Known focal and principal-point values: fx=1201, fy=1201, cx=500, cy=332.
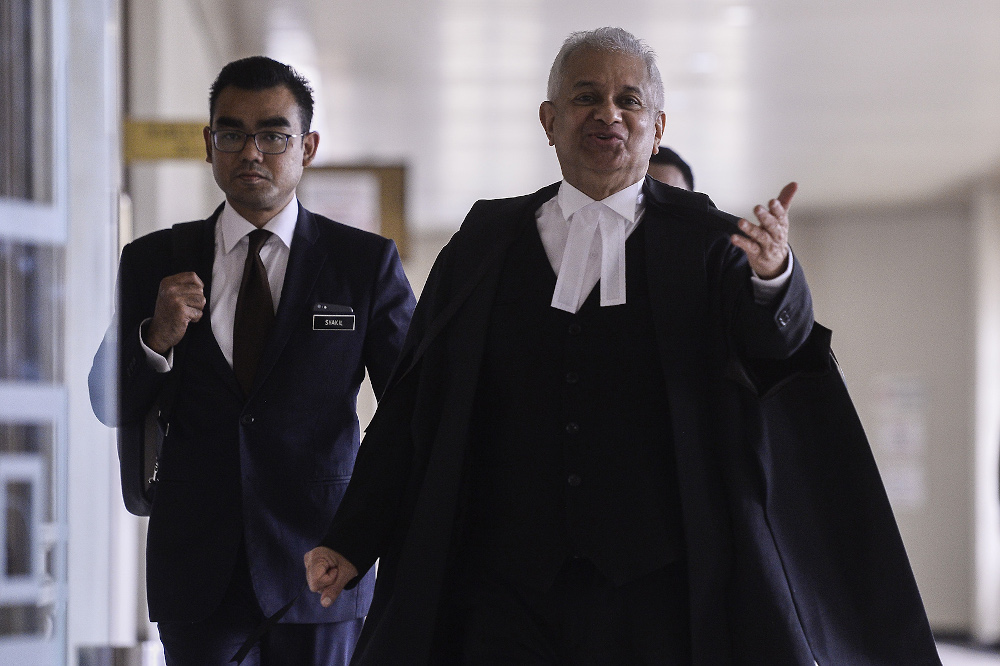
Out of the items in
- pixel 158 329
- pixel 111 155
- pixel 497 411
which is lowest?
pixel 497 411

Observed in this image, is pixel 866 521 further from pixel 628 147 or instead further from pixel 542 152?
pixel 542 152

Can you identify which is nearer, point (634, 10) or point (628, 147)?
point (628, 147)

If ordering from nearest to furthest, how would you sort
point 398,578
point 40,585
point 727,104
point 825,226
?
point 40,585 → point 398,578 → point 727,104 → point 825,226

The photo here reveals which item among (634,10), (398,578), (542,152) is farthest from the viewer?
(542,152)

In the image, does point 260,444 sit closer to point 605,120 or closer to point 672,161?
point 605,120

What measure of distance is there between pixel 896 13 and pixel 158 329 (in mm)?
5071

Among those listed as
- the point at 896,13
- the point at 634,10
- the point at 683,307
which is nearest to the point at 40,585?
the point at 683,307

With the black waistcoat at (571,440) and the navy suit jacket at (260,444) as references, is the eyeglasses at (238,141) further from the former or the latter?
the black waistcoat at (571,440)

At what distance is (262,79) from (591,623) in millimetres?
1207

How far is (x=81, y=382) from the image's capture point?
162 cm

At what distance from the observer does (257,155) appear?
2260mm

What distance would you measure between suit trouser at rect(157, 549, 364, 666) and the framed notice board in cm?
368

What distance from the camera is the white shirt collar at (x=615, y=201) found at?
6.36 feet

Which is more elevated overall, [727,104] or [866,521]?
[727,104]
